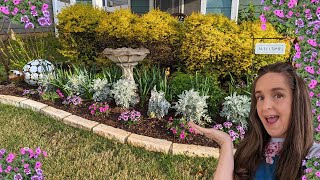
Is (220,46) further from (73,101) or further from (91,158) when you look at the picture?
(91,158)

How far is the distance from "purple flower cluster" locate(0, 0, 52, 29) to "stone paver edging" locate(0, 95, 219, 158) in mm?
2015

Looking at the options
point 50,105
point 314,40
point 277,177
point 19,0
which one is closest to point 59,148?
point 50,105

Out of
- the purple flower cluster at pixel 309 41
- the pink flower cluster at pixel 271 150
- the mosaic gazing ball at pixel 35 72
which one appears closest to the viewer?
the purple flower cluster at pixel 309 41

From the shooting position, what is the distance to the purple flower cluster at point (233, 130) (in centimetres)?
336

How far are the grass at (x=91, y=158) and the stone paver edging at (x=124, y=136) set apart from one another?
0.22 feet

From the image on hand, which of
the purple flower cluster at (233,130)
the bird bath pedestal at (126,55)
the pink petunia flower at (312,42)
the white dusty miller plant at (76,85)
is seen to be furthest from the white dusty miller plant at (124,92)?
the pink petunia flower at (312,42)

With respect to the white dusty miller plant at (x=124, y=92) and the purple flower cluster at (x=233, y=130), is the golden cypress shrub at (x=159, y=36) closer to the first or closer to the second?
the white dusty miller plant at (x=124, y=92)

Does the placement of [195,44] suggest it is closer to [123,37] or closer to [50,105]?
[123,37]

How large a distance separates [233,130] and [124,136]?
1.32 metres

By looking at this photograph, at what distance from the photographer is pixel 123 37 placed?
5.58 m

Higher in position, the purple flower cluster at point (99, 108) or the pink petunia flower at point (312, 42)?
the pink petunia flower at point (312, 42)

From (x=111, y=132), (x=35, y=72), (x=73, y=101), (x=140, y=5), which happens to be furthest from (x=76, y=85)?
(x=140, y=5)

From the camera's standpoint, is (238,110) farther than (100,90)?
No

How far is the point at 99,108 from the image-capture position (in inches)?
160
